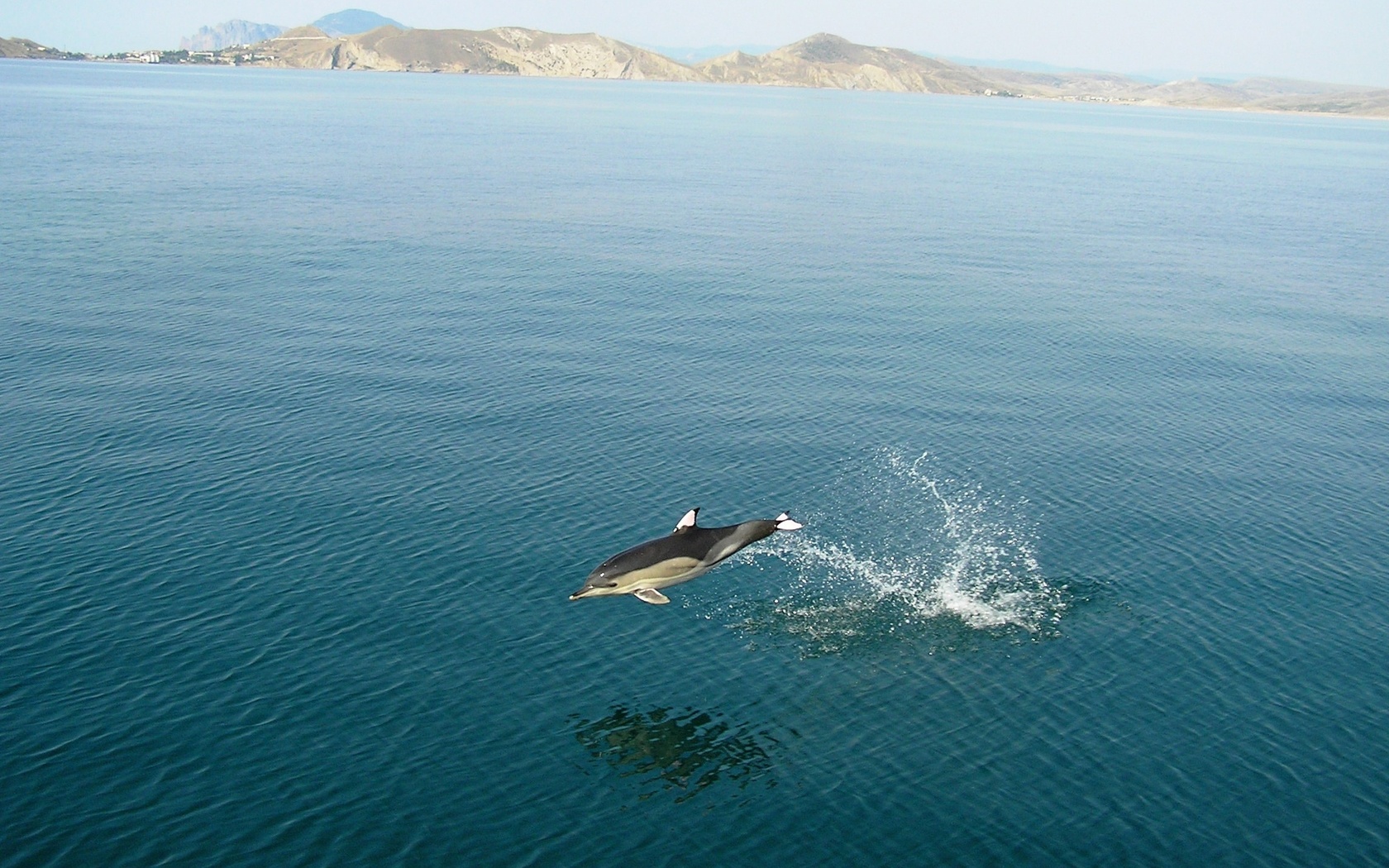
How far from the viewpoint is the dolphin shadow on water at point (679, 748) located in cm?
5253

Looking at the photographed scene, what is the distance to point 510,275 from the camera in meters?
151

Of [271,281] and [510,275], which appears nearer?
[271,281]

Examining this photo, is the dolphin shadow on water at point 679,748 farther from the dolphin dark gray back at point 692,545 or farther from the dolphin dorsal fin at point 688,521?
the dolphin dorsal fin at point 688,521

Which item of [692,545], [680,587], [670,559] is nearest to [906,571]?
[680,587]

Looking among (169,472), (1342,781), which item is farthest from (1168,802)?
(169,472)

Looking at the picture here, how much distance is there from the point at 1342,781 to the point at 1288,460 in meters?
47.6

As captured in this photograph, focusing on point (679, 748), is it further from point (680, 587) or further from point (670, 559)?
point (680, 587)

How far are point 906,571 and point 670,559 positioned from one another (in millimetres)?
25167

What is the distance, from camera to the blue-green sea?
165 feet

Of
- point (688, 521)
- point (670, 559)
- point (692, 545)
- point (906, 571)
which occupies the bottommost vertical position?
point (906, 571)

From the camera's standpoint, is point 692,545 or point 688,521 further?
point 692,545

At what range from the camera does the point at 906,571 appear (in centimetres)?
7244

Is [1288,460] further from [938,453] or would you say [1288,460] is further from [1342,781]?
[1342,781]

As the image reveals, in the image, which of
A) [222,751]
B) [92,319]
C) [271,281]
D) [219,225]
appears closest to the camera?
[222,751]
